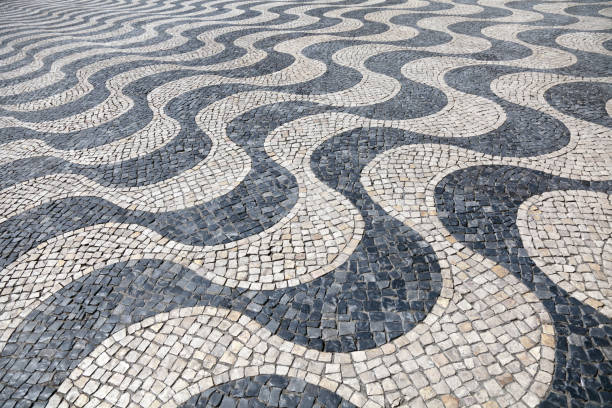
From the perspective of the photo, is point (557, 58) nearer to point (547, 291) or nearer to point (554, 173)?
point (554, 173)

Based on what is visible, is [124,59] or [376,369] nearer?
[376,369]

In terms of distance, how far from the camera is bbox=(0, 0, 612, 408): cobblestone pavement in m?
3.28

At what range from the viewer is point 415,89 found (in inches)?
314

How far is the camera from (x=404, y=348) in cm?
341

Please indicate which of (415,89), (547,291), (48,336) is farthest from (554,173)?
(48,336)

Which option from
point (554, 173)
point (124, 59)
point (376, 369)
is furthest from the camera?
point (124, 59)

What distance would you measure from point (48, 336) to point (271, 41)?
9778 millimetres

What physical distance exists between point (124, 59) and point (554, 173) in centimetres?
1013

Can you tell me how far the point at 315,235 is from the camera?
4602mm

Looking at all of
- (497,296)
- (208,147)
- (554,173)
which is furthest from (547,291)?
(208,147)

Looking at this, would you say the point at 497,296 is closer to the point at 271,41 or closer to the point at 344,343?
the point at 344,343

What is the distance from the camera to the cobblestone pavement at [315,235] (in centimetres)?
328

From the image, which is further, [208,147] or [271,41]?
[271,41]

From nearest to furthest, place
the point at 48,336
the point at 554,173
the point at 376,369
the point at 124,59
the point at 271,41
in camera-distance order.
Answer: the point at 376,369, the point at 48,336, the point at 554,173, the point at 124,59, the point at 271,41
